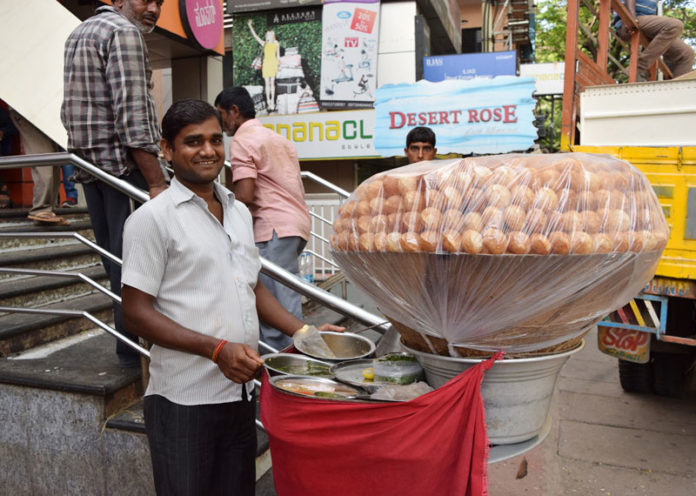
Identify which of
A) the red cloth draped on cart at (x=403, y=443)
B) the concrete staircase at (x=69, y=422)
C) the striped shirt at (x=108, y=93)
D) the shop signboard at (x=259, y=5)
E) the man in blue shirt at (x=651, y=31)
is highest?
the shop signboard at (x=259, y=5)

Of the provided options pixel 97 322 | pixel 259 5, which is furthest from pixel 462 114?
pixel 97 322

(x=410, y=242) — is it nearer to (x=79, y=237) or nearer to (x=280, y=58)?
(x=79, y=237)

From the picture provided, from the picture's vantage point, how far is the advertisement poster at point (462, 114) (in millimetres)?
9680

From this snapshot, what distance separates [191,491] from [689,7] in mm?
20318

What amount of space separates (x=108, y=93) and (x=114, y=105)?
115mm

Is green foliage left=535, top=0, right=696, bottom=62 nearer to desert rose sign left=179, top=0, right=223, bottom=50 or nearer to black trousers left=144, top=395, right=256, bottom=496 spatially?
desert rose sign left=179, top=0, right=223, bottom=50

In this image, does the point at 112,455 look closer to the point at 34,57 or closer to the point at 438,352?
the point at 438,352

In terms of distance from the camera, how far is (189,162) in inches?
68.4

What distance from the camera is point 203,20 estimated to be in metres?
8.95

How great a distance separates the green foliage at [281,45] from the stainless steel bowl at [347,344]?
9.99 meters

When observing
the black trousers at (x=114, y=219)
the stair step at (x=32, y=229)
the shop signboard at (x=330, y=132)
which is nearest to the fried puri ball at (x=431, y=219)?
the black trousers at (x=114, y=219)

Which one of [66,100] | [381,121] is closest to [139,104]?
[66,100]

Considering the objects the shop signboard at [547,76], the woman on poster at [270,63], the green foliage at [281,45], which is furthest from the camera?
the shop signboard at [547,76]

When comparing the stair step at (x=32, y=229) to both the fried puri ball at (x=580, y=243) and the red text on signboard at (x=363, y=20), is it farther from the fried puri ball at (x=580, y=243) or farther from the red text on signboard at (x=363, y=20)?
the red text on signboard at (x=363, y=20)
